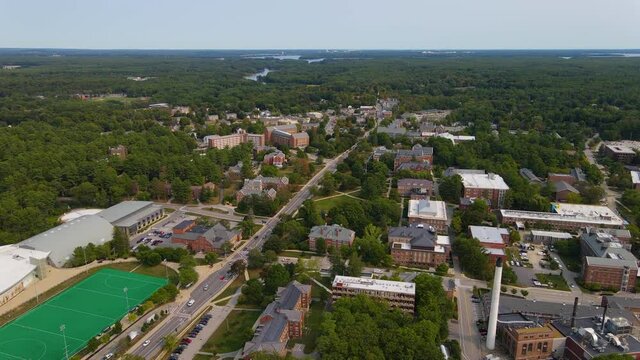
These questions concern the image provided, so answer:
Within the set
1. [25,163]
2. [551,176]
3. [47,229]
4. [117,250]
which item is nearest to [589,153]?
[551,176]

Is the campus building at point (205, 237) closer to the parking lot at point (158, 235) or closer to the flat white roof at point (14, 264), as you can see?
the parking lot at point (158, 235)

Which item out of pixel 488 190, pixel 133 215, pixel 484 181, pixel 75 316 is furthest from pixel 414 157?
pixel 75 316

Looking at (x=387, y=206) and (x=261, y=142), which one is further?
(x=261, y=142)

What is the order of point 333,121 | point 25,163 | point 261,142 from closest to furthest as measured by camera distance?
point 25,163, point 261,142, point 333,121

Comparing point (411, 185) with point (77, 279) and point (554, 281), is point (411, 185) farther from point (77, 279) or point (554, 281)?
point (77, 279)

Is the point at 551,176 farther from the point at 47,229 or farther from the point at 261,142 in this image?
the point at 47,229

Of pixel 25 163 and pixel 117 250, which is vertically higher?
pixel 25 163

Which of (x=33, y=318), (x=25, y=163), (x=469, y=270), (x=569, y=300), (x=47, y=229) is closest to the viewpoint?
(x=33, y=318)
